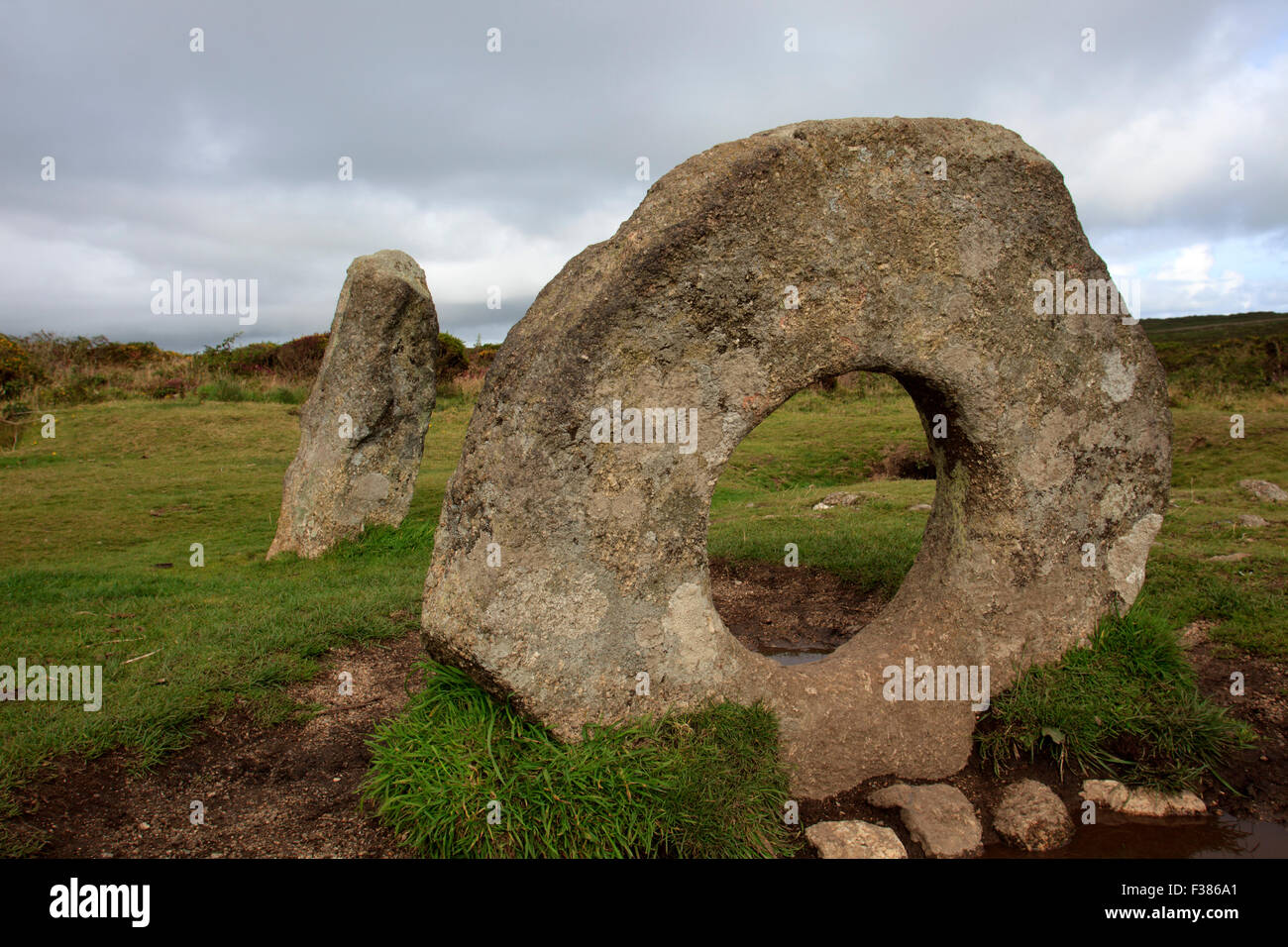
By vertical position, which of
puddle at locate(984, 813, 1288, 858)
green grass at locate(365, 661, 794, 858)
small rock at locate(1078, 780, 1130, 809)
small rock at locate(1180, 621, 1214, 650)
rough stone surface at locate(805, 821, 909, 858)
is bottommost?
puddle at locate(984, 813, 1288, 858)

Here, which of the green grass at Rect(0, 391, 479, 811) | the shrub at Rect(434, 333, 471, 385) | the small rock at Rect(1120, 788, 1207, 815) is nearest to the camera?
the small rock at Rect(1120, 788, 1207, 815)

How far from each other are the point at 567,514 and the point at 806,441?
12250 millimetres

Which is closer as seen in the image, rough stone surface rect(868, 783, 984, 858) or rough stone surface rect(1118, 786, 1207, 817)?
rough stone surface rect(868, 783, 984, 858)

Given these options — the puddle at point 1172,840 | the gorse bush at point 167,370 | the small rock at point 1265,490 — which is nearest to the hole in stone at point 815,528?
the puddle at point 1172,840

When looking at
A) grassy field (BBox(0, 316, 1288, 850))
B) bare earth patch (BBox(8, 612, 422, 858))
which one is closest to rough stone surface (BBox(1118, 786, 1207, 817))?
grassy field (BBox(0, 316, 1288, 850))

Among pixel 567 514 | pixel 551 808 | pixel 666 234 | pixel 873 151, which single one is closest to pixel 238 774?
pixel 551 808

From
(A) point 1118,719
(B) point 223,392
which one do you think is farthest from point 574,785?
(B) point 223,392

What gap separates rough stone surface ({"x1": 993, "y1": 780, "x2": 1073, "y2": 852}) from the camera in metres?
4.01

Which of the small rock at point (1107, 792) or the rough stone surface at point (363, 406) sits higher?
the rough stone surface at point (363, 406)

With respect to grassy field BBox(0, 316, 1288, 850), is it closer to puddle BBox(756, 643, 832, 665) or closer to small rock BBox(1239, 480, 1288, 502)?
small rock BBox(1239, 480, 1288, 502)

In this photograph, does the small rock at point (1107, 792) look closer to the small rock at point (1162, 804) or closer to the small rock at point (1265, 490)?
the small rock at point (1162, 804)

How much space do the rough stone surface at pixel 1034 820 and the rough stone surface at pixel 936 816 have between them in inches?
5.3

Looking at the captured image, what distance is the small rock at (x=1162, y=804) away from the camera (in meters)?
4.20

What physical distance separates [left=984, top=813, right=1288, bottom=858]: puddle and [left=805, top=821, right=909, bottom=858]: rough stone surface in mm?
478
